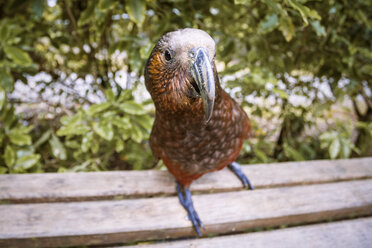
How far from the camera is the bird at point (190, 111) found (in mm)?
627

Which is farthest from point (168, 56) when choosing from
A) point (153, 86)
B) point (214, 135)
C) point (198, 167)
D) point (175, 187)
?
point (175, 187)

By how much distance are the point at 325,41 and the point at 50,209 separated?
1783 mm

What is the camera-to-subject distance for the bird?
2.06ft

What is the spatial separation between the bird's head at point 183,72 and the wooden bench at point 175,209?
21.6 inches

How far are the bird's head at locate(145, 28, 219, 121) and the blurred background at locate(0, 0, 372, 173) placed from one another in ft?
1.46

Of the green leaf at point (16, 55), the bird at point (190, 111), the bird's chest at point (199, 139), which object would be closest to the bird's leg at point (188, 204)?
the bird at point (190, 111)

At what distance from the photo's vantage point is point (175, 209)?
1100 millimetres

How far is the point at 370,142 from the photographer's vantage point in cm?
210

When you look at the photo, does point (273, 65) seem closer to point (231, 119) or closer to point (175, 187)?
point (231, 119)

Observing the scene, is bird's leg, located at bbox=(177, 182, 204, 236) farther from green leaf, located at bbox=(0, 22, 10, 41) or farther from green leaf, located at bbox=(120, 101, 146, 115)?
green leaf, located at bbox=(0, 22, 10, 41)

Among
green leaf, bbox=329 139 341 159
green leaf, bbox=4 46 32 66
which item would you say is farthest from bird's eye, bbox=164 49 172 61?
green leaf, bbox=329 139 341 159

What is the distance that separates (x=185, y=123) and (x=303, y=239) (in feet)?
2.51

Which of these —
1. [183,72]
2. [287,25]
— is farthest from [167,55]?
[287,25]

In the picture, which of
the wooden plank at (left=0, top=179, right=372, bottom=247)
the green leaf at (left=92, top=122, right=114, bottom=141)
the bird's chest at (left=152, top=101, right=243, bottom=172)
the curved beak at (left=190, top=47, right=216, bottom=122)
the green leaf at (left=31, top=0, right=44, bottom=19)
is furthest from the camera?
the green leaf at (left=92, top=122, right=114, bottom=141)
